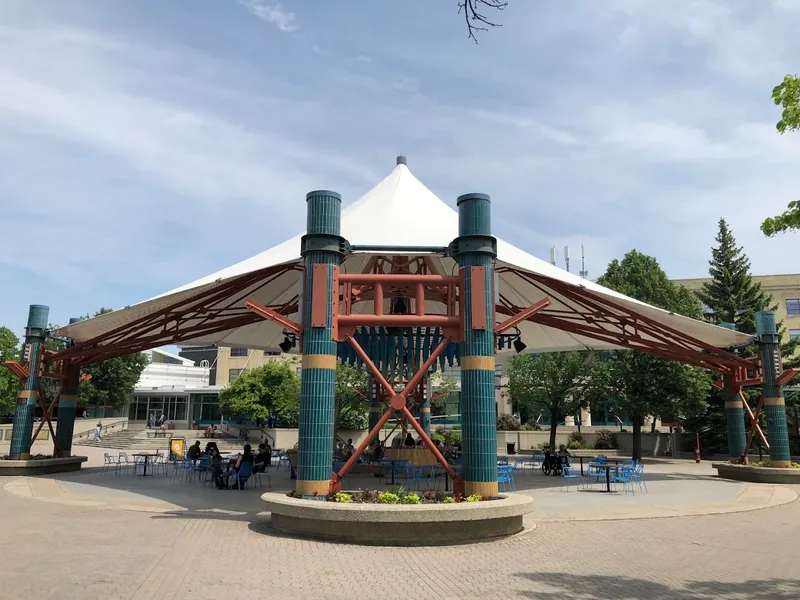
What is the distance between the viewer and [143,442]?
44.1 metres

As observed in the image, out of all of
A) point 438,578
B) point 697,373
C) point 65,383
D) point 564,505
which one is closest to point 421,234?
Answer: point 564,505

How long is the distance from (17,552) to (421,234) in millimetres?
11074

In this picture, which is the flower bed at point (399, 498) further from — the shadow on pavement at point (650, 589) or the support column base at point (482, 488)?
the shadow on pavement at point (650, 589)

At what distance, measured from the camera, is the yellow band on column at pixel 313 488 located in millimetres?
11469

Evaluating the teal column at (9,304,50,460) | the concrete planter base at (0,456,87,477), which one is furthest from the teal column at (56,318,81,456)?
the teal column at (9,304,50,460)

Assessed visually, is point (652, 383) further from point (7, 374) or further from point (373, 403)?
point (7, 374)

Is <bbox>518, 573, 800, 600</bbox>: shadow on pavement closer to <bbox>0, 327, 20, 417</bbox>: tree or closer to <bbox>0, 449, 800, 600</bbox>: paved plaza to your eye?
<bbox>0, 449, 800, 600</bbox>: paved plaza

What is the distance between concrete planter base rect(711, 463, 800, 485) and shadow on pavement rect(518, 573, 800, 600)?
14974 millimetres

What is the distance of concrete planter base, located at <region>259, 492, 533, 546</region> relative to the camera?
1023cm

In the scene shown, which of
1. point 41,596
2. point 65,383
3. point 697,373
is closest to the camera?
point 41,596

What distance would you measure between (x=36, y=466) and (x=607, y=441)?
3242 centimetres

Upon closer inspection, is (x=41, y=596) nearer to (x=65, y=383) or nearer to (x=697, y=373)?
(x=65, y=383)

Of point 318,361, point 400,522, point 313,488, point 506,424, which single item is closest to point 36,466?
point 313,488

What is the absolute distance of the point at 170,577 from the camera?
790 cm
